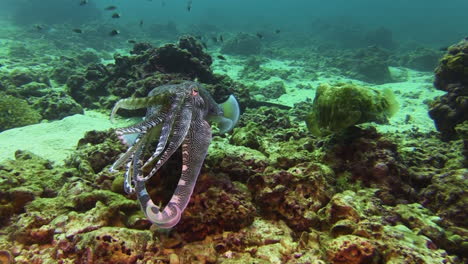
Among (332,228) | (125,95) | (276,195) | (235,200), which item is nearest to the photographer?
(332,228)

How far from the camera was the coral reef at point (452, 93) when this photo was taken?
21.6ft

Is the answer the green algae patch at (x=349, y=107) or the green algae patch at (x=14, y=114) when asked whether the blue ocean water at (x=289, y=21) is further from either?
the green algae patch at (x=349, y=107)

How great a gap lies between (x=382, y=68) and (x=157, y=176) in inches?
815

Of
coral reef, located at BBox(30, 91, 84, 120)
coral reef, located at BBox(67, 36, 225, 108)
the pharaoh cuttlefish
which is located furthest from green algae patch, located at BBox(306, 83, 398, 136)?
coral reef, located at BBox(30, 91, 84, 120)

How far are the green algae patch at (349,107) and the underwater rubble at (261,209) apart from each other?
0.03m

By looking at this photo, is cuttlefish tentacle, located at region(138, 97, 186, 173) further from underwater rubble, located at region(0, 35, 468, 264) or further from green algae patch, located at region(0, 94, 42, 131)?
green algae patch, located at region(0, 94, 42, 131)

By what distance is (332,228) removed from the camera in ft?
8.13

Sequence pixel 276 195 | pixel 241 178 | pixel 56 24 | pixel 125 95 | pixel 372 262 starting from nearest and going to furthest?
pixel 372 262, pixel 276 195, pixel 241 178, pixel 125 95, pixel 56 24

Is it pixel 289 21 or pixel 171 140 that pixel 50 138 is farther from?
pixel 289 21

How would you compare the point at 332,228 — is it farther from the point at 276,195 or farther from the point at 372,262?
the point at 276,195

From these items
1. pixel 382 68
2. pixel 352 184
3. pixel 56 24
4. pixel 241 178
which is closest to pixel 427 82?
pixel 382 68

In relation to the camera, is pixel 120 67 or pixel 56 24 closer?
pixel 120 67

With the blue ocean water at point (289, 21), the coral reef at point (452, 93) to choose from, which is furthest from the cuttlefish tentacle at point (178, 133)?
the blue ocean water at point (289, 21)

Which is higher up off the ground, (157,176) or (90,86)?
(157,176)
